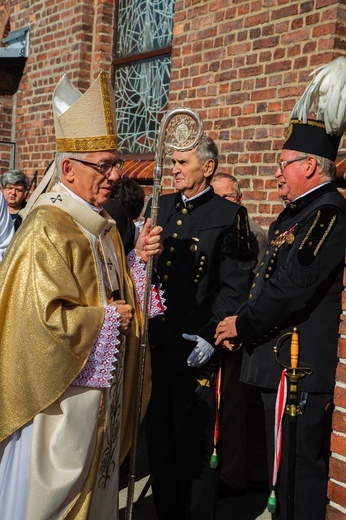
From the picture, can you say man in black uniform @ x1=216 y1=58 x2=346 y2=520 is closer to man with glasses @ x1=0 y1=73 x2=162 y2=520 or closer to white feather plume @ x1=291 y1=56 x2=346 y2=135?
white feather plume @ x1=291 y1=56 x2=346 y2=135

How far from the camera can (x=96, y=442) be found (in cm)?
314

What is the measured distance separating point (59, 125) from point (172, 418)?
177 cm

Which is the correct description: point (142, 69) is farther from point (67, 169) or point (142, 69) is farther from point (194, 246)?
point (67, 169)

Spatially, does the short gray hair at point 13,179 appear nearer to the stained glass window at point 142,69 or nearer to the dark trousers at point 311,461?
the stained glass window at point 142,69

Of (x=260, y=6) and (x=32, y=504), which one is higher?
(x=260, y=6)

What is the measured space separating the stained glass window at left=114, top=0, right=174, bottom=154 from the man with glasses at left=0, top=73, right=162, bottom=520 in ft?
12.6

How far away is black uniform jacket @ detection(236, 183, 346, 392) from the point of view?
123 inches

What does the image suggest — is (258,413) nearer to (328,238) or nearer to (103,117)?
(328,238)

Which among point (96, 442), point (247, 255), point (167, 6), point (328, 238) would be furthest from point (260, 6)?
point (96, 442)

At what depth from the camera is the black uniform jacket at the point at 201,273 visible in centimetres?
388

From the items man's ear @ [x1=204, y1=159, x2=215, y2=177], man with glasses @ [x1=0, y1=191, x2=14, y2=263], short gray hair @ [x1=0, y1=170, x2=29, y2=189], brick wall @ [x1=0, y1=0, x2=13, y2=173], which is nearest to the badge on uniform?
man's ear @ [x1=204, y1=159, x2=215, y2=177]

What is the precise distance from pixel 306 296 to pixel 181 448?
4.24 ft

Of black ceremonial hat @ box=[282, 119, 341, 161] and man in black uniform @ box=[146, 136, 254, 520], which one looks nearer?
black ceremonial hat @ box=[282, 119, 341, 161]

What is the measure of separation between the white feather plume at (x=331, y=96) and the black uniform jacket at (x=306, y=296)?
30 centimetres
